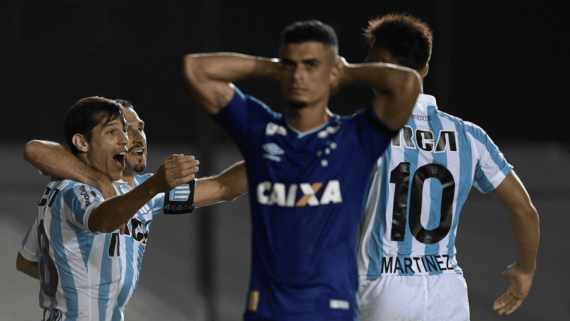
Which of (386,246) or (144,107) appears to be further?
(144,107)

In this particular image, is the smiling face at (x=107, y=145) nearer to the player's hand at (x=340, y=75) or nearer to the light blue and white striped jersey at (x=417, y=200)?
the light blue and white striped jersey at (x=417, y=200)

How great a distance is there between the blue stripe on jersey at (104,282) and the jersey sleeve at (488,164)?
154 centimetres

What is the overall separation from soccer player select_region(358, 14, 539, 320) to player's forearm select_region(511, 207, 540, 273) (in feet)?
0.91

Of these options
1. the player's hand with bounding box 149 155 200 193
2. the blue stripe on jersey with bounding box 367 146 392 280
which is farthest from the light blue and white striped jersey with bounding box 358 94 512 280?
the player's hand with bounding box 149 155 200 193

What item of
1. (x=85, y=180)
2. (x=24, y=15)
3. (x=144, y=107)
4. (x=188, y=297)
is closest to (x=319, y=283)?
(x=85, y=180)

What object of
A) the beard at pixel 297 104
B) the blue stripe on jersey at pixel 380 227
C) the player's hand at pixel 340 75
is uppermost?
the player's hand at pixel 340 75

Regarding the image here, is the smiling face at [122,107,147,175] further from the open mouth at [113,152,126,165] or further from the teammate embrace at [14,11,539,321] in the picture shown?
the open mouth at [113,152,126,165]

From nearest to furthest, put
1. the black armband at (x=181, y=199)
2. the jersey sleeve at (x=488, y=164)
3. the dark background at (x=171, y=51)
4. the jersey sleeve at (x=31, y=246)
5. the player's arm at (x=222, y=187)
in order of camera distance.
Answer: the jersey sleeve at (x=488, y=164) < the player's arm at (x=222, y=187) < the black armband at (x=181, y=199) < the jersey sleeve at (x=31, y=246) < the dark background at (x=171, y=51)

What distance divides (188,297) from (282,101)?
9.73 feet

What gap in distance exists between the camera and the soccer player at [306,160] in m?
1.61

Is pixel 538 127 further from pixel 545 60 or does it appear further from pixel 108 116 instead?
pixel 108 116

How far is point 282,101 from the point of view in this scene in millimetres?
7910

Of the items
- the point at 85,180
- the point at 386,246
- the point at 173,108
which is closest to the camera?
the point at 386,246

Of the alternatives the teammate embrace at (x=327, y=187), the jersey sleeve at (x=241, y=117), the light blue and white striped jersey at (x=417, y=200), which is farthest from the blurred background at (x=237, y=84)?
the jersey sleeve at (x=241, y=117)
